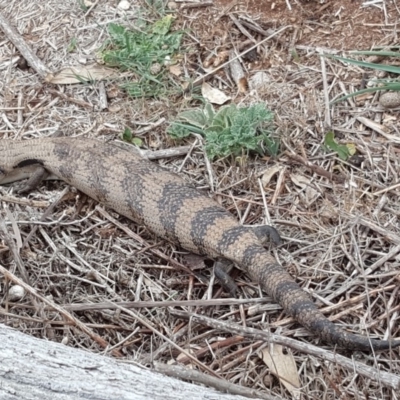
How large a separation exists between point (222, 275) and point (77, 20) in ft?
7.41

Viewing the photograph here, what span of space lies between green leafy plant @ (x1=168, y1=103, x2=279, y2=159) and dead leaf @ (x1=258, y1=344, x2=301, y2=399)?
1.19 m

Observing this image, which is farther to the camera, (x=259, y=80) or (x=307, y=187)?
(x=259, y=80)

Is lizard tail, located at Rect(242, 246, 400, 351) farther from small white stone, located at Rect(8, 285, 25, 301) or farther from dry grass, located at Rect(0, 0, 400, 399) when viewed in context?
small white stone, located at Rect(8, 285, 25, 301)

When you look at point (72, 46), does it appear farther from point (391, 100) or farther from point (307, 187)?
point (391, 100)

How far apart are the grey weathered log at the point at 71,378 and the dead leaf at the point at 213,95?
221 cm

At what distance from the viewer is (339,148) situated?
12.8 feet

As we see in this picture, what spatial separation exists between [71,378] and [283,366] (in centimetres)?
117

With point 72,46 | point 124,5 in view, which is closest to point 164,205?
point 72,46

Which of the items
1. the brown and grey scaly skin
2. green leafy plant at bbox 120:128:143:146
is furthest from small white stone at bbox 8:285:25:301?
green leafy plant at bbox 120:128:143:146

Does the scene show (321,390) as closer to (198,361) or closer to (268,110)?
(198,361)

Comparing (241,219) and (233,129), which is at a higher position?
(233,129)

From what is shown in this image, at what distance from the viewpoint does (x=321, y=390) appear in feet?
10.3

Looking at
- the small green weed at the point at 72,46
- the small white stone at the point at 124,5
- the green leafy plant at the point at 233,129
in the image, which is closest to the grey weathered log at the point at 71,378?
the green leafy plant at the point at 233,129

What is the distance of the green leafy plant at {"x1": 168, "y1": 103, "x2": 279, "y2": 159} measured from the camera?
3.99m
